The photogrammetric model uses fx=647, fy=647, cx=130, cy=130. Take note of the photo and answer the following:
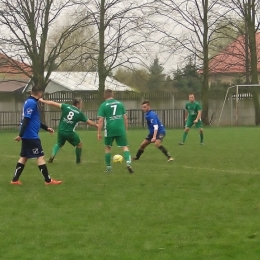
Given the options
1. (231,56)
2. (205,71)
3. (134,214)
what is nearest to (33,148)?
(134,214)

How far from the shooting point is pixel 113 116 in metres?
12.9

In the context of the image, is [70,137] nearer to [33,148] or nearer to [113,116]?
[113,116]

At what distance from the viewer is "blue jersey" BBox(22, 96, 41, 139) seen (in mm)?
10922

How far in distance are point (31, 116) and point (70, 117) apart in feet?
11.9

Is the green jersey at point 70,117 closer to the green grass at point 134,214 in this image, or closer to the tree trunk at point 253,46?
the green grass at point 134,214

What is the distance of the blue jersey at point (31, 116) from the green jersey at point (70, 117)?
10.3 feet

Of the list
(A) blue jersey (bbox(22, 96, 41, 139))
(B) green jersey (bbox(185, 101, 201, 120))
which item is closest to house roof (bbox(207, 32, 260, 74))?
(B) green jersey (bbox(185, 101, 201, 120))

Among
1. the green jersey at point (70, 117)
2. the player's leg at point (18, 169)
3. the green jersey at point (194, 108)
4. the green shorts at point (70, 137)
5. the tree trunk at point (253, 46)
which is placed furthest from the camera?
the tree trunk at point (253, 46)

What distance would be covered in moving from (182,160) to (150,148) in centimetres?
486

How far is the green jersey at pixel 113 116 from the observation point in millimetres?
12805

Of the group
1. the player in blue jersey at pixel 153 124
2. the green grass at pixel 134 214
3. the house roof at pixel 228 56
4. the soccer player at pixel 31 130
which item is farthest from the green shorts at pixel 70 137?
the house roof at pixel 228 56

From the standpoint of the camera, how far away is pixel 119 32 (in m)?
40.5

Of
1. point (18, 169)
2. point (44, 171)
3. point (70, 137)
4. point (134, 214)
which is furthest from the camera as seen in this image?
point (70, 137)

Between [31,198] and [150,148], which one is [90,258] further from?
[150,148]
